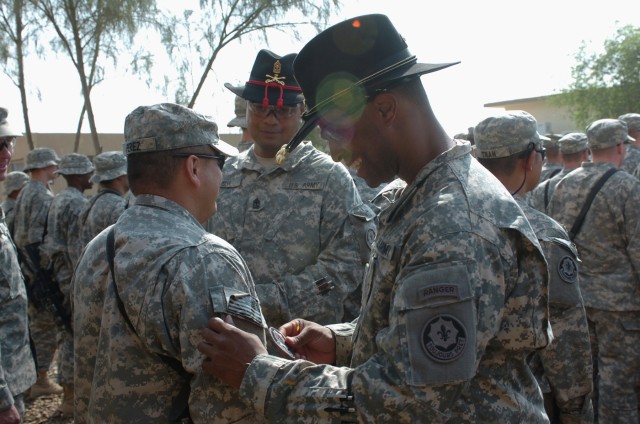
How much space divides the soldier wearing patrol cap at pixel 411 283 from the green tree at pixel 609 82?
34.9 meters

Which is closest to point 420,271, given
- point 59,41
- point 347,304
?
point 347,304

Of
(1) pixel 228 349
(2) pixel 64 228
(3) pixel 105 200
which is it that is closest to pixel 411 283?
(1) pixel 228 349

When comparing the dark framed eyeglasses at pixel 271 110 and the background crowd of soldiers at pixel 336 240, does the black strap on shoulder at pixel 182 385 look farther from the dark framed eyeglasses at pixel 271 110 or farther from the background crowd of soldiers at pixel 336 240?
the dark framed eyeglasses at pixel 271 110

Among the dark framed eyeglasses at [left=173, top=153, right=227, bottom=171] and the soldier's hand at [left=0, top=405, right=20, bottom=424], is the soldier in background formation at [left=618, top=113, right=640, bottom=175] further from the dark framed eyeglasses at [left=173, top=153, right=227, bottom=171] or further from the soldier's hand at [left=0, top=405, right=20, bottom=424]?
the soldier's hand at [left=0, top=405, right=20, bottom=424]

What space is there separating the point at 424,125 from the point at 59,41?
1603cm

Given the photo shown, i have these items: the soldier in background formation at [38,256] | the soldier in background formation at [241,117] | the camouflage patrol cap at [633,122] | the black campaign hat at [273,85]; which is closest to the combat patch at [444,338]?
the black campaign hat at [273,85]

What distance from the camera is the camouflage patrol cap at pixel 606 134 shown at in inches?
255

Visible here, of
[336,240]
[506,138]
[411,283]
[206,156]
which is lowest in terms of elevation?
[336,240]

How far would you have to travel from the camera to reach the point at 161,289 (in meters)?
2.33

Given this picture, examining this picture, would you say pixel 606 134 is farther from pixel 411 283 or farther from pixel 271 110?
pixel 411 283

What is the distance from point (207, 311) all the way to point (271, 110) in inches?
85.0

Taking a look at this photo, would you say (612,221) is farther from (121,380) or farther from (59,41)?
(59,41)

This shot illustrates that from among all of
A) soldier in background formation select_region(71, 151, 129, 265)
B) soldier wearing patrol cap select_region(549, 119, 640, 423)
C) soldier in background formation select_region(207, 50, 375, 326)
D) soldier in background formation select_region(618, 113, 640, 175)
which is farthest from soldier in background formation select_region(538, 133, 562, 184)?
soldier in background formation select_region(207, 50, 375, 326)

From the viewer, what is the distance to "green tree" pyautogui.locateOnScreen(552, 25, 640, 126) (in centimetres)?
3441
